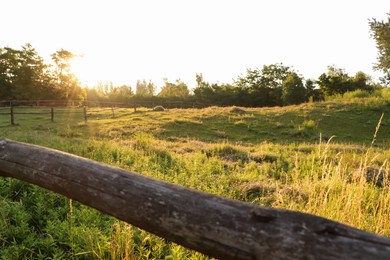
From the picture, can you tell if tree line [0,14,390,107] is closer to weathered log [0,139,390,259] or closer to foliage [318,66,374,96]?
foliage [318,66,374,96]

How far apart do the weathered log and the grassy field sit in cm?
111

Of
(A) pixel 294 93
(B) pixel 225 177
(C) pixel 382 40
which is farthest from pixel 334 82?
(B) pixel 225 177

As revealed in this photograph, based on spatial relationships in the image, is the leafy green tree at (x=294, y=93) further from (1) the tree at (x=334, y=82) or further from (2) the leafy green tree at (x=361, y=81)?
(2) the leafy green tree at (x=361, y=81)

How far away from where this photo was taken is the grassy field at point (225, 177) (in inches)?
135

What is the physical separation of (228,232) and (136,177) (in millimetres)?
697

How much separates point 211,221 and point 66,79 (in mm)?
58368

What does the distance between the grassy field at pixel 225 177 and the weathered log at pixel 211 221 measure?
1107 mm

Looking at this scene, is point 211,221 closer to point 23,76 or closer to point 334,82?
point 334,82

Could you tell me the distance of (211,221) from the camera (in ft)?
4.67

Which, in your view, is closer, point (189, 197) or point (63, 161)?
point (189, 197)

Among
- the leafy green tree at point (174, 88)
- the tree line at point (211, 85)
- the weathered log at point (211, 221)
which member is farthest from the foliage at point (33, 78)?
the weathered log at point (211, 221)

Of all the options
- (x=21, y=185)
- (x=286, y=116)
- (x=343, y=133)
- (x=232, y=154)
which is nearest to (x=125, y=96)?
(x=286, y=116)

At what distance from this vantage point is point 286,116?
80.7ft

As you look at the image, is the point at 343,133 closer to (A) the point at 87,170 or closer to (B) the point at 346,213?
(B) the point at 346,213
